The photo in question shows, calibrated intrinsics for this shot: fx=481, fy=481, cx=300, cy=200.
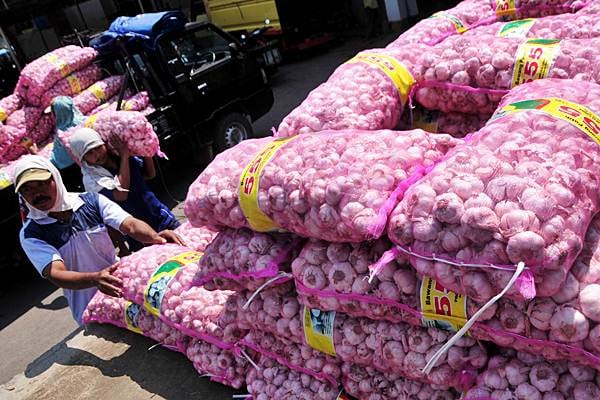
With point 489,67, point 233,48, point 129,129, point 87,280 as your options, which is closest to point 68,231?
point 87,280

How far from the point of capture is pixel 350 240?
1410mm

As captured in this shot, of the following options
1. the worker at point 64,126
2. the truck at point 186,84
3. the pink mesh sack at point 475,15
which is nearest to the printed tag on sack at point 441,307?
the pink mesh sack at point 475,15

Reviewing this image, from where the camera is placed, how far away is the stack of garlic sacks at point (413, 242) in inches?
44.6

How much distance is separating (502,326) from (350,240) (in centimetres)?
46

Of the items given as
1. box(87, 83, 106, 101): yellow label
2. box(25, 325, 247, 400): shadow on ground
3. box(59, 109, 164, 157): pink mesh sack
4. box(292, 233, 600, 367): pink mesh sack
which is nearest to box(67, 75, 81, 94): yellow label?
box(87, 83, 106, 101): yellow label

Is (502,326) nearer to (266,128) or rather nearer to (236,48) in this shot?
(236,48)

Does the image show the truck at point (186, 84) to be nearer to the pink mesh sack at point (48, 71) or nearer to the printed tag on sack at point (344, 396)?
the pink mesh sack at point (48, 71)

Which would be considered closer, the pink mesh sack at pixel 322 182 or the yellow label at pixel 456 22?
the pink mesh sack at pixel 322 182

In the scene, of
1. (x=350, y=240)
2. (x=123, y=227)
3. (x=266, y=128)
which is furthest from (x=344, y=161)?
(x=266, y=128)

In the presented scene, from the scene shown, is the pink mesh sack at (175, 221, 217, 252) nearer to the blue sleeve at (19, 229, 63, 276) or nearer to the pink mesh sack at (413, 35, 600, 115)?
the blue sleeve at (19, 229, 63, 276)

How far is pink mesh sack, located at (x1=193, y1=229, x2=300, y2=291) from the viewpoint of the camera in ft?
5.42

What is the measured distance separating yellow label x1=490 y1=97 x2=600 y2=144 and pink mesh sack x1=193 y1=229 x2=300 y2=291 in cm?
82

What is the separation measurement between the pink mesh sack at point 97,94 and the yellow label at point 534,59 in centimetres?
484

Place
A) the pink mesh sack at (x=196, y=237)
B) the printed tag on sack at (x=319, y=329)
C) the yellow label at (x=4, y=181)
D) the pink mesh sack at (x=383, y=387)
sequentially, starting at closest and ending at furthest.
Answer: the pink mesh sack at (x=383, y=387), the printed tag on sack at (x=319, y=329), the pink mesh sack at (x=196, y=237), the yellow label at (x=4, y=181)
